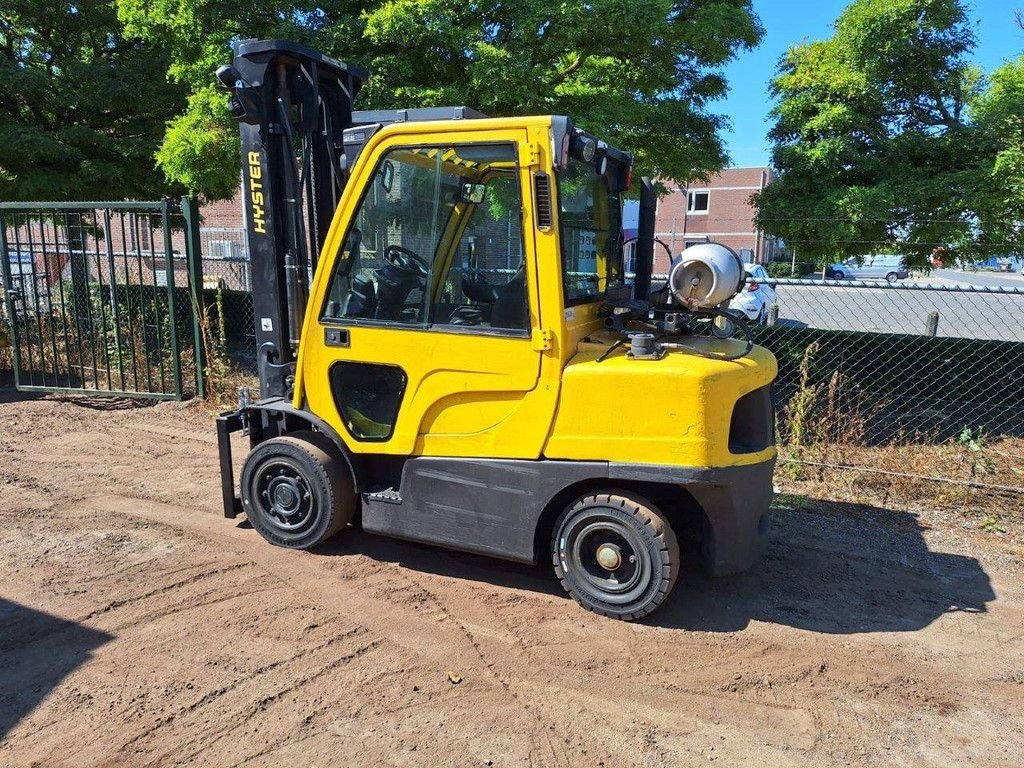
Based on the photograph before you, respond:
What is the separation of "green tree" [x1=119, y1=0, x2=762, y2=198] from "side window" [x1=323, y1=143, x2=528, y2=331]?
3500 mm

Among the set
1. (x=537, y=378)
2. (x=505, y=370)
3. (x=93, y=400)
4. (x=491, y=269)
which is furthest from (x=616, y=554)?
(x=93, y=400)

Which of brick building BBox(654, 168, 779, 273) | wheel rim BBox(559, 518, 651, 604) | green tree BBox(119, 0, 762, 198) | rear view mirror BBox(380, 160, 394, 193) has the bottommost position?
wheel rim BBox(559, 518, 651, 604)

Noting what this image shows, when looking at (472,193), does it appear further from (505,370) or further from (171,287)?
(171,287)

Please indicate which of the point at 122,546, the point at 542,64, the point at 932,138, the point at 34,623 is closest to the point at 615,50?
the point at 542,64

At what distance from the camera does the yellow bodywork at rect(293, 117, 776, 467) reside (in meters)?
3.36

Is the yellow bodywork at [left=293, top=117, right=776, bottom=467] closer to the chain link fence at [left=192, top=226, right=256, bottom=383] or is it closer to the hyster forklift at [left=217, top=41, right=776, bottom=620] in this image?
the hyster forklift at [left=217, top=41, right=776, bottom=620]

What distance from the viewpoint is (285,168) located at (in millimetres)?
4391

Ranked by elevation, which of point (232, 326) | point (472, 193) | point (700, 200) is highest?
point (700, 200)

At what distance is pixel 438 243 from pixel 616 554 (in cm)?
184

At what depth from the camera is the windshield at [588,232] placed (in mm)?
3627

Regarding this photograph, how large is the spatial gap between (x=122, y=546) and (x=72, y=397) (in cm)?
469

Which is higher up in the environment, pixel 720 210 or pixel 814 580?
pixel 720 210

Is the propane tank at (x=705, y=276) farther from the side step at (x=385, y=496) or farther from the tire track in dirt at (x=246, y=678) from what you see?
the tire track in dirt at (x=246, y=678)

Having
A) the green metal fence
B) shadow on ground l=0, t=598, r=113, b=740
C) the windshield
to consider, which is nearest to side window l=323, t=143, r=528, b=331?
the windshield
